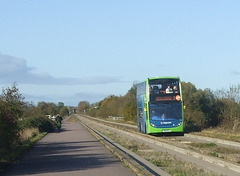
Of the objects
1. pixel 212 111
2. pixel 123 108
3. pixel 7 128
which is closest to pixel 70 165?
pixel 7 128

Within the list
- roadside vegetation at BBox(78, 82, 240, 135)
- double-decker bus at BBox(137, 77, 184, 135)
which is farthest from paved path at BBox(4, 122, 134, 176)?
roadside vegetation at BBox(78, 82, 240, 135)

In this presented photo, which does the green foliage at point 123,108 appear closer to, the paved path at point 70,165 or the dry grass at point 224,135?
the dry grass at point 224,135

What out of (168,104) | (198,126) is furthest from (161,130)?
(198,126)

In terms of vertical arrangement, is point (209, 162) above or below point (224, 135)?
below

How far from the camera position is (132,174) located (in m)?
14.7

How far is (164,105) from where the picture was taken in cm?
3688

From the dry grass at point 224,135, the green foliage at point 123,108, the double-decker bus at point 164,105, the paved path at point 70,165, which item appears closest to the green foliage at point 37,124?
the double-decker bus at point 164,105

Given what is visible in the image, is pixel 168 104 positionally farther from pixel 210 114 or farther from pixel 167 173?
pixel 167 173

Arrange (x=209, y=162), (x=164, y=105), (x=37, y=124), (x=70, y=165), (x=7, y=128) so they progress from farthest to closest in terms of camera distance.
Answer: (x=37, y=124), (x=164, y=105), (x=7, y=128), (x=209, y=162), (x=70, y=165)

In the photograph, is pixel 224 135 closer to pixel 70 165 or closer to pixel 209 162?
pixel 209 162

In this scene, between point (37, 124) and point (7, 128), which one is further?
point (37, 124)

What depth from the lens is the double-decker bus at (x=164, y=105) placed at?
36.4 meters

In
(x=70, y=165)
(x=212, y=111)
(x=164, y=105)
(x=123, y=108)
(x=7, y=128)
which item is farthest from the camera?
(x=123, y=108)

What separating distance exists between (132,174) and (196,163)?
4.39 metres
